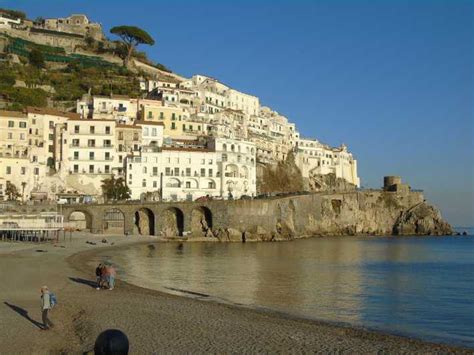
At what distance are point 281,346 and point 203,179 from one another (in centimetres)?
6595

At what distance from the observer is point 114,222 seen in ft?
237

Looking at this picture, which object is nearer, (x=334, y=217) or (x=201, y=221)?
(x=201, y=221)

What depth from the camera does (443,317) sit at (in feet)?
76.6

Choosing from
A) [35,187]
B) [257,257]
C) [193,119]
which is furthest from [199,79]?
[257,257]

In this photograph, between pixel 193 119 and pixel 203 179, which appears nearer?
pixel 203 179

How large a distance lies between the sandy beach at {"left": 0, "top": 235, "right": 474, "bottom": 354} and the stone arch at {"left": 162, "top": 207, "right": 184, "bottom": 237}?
157 ft

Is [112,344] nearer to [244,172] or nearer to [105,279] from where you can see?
[105,279]

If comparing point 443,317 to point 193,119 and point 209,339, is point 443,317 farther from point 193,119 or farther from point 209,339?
point 193,119

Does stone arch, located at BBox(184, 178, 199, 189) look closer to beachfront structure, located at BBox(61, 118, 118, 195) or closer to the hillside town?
the hillside town

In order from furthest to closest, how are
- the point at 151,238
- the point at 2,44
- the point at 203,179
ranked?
the point at 2,44
the point at 203,179
the point at 151,238

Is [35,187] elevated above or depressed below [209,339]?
above

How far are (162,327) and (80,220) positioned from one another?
5724 cm

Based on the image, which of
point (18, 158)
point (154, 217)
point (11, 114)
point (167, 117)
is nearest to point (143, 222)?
point (154, 217)

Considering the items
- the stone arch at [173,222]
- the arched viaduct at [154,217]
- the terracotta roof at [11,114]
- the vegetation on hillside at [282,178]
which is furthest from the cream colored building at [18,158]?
the vegetation on hillside at [282,178]
